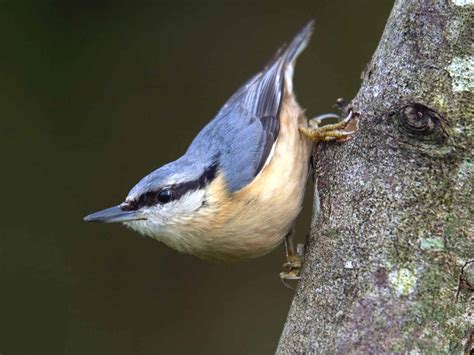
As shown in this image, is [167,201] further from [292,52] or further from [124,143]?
[124,143]

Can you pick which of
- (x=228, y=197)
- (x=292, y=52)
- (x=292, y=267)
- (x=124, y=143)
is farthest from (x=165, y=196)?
(x=124, y=143)

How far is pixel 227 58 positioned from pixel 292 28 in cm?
49

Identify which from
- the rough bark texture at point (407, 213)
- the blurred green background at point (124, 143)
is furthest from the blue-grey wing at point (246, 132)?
the blurred green background at point (124, 143)

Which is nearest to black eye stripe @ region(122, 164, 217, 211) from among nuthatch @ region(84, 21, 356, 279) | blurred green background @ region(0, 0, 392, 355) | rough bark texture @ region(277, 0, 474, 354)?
nuthatch @ region(84, 21, 356, 279)

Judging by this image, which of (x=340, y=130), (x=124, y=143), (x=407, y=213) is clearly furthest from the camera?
(x=124, y=143)

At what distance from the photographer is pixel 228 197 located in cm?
237

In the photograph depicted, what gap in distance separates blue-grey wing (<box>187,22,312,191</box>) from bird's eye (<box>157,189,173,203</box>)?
22cm

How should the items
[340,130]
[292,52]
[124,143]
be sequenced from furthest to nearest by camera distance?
[124,143] → [292,52] → [340,130]

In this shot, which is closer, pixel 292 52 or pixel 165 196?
pixel 165 196

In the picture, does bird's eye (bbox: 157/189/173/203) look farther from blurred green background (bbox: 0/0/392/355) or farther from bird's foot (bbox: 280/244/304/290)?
blurred green background (bbox: 0/0/392/355)

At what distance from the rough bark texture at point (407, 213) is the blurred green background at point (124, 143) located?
2423 mm

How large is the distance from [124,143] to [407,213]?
10.2 ft

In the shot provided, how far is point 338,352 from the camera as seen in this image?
1581mm

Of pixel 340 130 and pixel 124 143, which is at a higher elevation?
pixel 340 130
